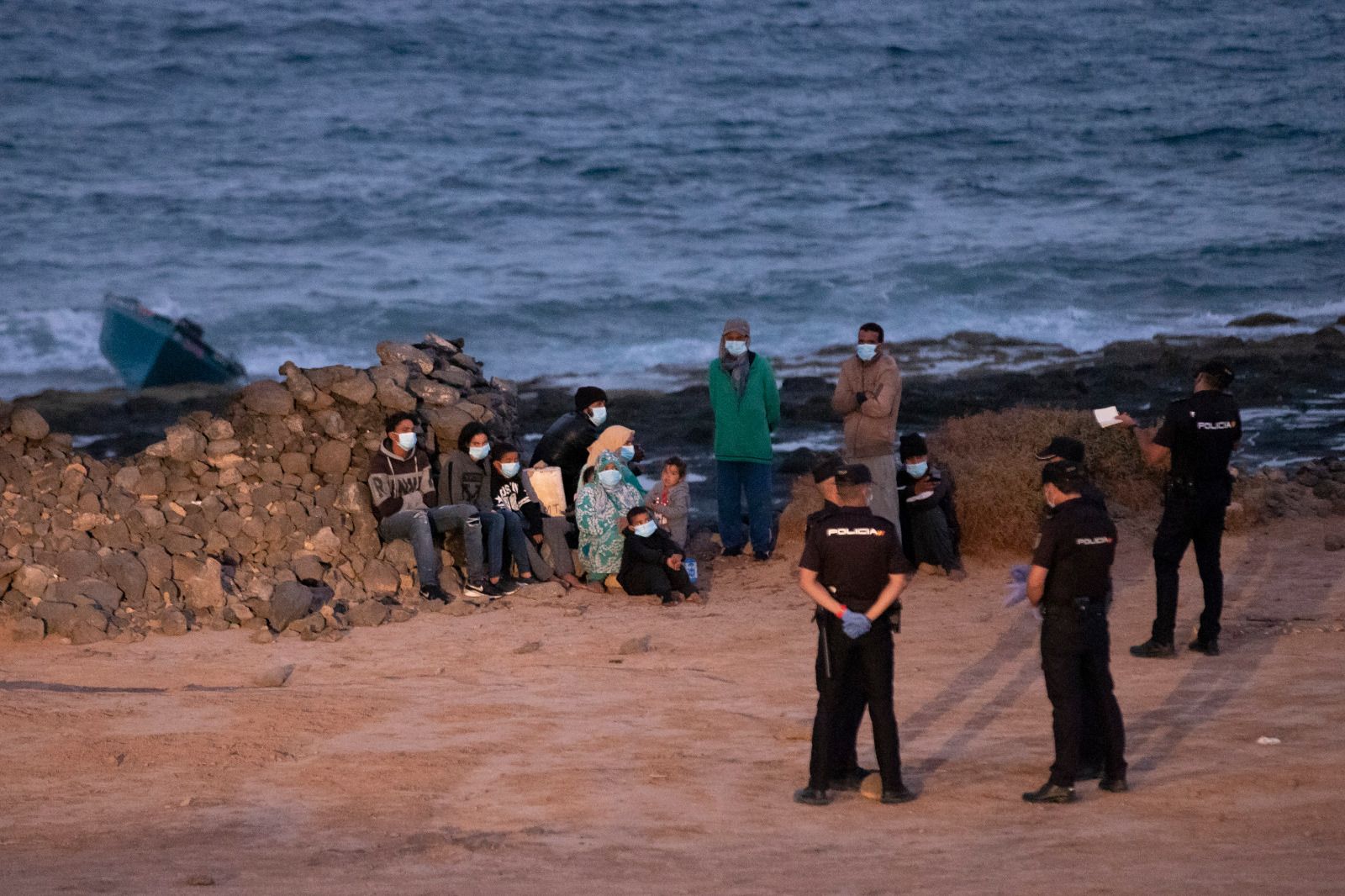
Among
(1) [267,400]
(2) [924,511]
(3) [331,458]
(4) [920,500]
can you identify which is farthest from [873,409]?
(1) [267,400]

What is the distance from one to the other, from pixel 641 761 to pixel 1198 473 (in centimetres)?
400

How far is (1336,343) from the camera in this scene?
2672 cm

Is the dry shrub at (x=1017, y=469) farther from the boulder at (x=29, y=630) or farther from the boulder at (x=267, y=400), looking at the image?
the boulder at (x=29, y=630)

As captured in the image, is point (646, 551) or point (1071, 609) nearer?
point (1071, 609)

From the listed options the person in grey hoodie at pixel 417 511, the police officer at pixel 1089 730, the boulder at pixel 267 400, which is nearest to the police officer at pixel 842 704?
the police officer at pixel 1089 730

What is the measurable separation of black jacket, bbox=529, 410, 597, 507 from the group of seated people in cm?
43

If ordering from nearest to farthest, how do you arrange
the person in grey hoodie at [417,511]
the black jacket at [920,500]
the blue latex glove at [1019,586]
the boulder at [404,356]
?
the blue latex glove at [1019,586], the person in grey hoodie at [417,511], the black jacket at [920,500], the boulder at [404,356]

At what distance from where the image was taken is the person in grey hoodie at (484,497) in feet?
39.6

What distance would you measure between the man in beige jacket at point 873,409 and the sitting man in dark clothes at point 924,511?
0.54 m

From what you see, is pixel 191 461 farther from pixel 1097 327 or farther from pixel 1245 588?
pixel 1097 327

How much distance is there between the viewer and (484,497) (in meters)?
12.2

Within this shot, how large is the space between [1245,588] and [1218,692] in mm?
2731

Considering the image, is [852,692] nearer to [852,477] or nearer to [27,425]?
[852,477]

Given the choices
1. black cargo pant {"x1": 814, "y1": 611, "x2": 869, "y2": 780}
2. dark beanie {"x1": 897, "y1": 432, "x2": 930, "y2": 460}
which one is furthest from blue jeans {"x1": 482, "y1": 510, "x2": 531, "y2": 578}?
black cargo pant {"x1": 814, "y1": 611, "x2": 869, "y2": 780}
